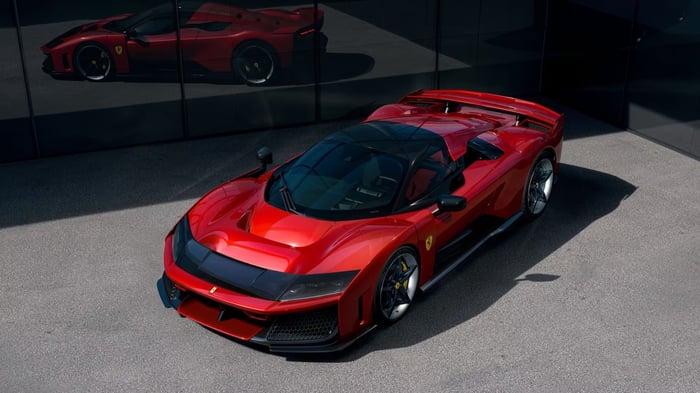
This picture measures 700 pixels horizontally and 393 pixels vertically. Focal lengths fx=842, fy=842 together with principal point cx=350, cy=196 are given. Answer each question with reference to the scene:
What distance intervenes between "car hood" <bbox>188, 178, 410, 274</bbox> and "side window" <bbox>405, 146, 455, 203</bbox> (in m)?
0.46

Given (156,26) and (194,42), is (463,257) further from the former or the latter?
(156,26)

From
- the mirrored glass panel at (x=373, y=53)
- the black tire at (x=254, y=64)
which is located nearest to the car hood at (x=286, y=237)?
the black tire at (x=254, y=64)

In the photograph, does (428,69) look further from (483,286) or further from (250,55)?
(483,286)

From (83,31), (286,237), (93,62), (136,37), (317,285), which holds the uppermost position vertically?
(83,31)

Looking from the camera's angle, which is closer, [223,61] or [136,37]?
[136,37]

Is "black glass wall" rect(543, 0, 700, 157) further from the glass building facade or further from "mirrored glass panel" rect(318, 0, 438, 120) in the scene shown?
"mirrored glass panel" rect(318, 0, 438, 120)

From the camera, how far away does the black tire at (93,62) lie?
34.0 feet

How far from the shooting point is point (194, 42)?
35.4 ft

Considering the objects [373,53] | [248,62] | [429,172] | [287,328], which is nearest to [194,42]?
[248,62]

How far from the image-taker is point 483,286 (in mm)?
7773

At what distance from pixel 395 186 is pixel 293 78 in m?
4.71

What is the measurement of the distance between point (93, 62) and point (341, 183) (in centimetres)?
466

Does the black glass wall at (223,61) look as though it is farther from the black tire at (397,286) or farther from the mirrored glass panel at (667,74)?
the black tire at (397,286)

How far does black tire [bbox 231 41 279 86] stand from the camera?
435 inches
